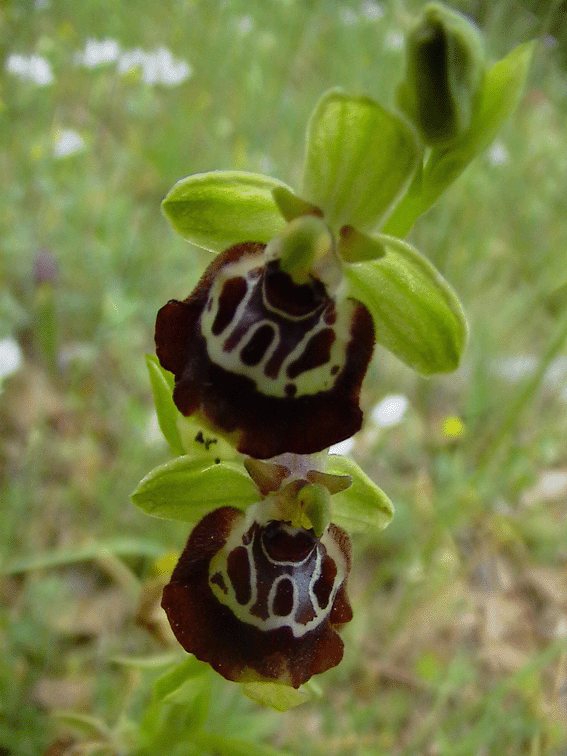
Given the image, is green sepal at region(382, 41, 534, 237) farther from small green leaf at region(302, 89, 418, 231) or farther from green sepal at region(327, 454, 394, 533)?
green sepal at region(327, 454, 394, 533)

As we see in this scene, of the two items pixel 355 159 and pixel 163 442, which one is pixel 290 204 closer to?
pixel 355 159

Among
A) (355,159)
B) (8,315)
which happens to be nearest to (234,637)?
(355,159)

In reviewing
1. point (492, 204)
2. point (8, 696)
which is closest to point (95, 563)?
point (8, 696)

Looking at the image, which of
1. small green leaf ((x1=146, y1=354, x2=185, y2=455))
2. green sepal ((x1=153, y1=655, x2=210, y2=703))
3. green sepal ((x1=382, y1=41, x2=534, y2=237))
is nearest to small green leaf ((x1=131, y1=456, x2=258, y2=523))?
small green leaf ((x1=146, y1=354, x2=185, y2=455))

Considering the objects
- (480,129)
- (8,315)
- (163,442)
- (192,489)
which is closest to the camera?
(480,129)

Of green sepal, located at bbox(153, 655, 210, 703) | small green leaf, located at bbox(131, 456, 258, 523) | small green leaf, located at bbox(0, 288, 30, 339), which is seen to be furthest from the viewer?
small green leaf, located at bbox(0, 288, 30, 339)
